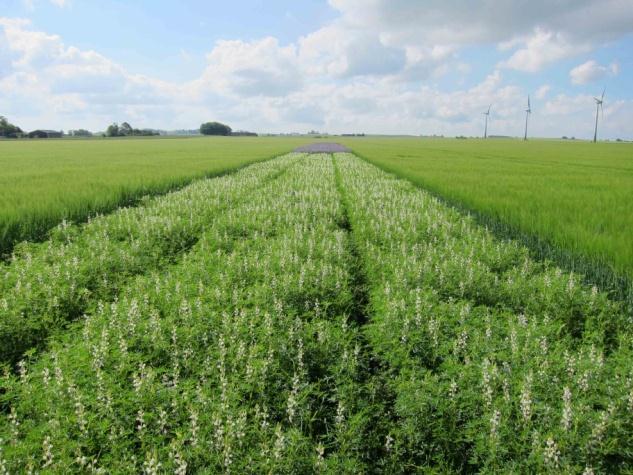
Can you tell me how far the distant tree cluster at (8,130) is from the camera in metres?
130

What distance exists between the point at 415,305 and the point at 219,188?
13815 millimetres

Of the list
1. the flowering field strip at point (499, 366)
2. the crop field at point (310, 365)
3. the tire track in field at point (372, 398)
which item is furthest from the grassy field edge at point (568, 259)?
the tire track in field at point (372, 398)

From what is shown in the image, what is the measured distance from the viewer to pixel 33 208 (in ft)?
35.8

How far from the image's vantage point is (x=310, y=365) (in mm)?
4418

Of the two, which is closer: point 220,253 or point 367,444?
point 367,444

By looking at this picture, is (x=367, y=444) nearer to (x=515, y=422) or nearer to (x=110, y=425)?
(x=515, y=422)

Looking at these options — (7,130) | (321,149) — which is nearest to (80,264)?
(321,149)

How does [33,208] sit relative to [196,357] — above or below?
above

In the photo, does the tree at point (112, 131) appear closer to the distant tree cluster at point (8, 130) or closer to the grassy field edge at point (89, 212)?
the distant tree cluster at point (8, 130)

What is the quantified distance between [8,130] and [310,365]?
167871mm

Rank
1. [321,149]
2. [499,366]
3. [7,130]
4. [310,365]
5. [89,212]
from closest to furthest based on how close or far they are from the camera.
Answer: [499,366]
[310,365]
[89,212]
[321,149]
[7,130]

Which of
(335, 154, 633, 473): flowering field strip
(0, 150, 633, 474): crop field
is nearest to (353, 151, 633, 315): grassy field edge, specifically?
(335, 154, 633, 473): flowering field strip

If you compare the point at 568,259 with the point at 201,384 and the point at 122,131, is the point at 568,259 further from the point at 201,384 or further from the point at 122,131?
the point at 122,131

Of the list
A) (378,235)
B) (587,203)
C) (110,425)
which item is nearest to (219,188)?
(378,235)
